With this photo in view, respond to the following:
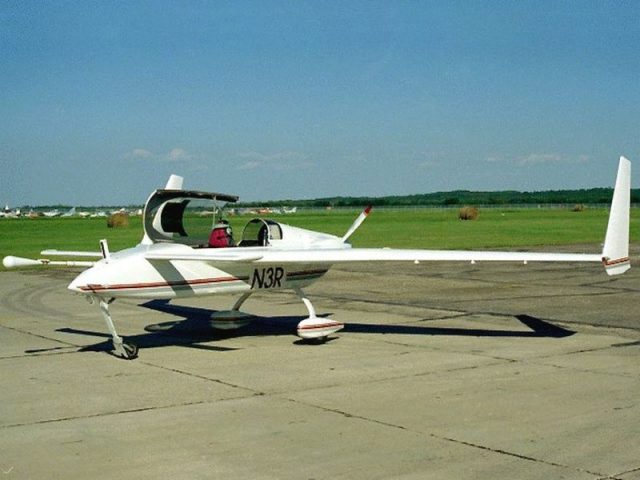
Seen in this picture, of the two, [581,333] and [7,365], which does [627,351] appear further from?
Result: [7,365]

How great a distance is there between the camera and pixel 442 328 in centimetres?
1564

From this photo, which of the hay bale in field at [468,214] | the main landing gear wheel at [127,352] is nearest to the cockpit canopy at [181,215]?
the main landing gear wheel at [127,352]

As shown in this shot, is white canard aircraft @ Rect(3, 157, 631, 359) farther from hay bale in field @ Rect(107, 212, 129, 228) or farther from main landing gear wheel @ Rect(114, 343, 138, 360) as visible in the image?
hay bale in field @ Rect(107, 212, 129, 228)

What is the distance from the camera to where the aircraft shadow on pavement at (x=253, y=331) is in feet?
47.8

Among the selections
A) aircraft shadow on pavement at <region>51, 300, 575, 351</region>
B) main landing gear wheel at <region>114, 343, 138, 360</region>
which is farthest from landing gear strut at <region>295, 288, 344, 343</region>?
main landing gear wheel at <region>114, 343, 138, 360</region>

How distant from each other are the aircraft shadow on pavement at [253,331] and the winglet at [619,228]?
72.3 inches

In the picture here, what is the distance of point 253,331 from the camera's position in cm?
1584

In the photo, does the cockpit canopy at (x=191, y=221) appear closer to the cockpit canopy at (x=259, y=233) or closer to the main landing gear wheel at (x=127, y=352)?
the cockpit canopy at (x=259, y=233)

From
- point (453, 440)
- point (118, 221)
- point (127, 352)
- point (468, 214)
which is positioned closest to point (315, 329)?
point (127, 352)

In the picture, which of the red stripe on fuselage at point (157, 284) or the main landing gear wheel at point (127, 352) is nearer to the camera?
the red stripe on fuselage at point (157, 284)

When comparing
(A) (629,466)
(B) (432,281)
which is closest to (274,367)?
(A) (629,466)

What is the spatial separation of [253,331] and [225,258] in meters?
3.16

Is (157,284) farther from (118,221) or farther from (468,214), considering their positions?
(468,214)

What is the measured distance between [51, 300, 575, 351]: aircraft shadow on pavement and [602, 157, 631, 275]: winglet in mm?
1837
